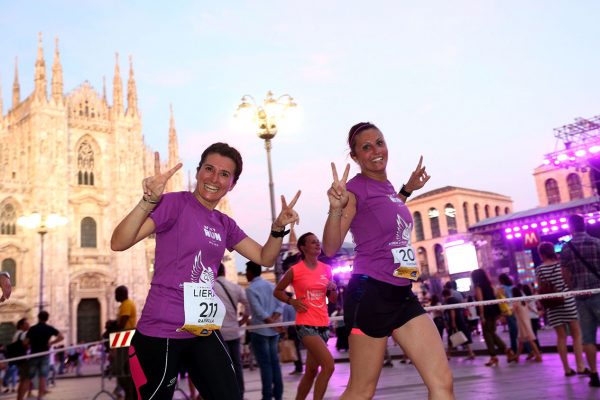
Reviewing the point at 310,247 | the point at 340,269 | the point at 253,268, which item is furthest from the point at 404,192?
the point at 340,269

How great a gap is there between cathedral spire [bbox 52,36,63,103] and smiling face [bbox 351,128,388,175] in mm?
43980

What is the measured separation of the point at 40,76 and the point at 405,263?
45912mm

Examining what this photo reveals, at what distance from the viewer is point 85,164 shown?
43531 millimetres

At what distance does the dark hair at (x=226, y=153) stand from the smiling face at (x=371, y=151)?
0.70 metres

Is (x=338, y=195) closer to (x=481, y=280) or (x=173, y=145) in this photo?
(x=481, y=280)

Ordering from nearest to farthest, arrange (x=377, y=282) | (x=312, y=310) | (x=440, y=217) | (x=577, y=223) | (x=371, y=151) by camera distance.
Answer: (x=377, y=282) < (x=371, y=151) < (x=312, y=310) < (x=577, y=223) < (x=440, y=217)

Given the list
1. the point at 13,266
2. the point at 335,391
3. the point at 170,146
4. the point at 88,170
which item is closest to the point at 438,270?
the point at 170,146

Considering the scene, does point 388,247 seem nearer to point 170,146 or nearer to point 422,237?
Result: point 170,146

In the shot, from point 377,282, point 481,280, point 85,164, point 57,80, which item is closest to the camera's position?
point 377,282

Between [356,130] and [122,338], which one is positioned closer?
[356,130]

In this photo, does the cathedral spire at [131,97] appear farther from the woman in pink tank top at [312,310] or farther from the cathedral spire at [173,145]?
the woman in pink tank top at [312,310]

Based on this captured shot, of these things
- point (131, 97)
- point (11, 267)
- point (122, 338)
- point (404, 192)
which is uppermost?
point (131, 97)

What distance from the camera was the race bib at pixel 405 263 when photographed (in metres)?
2.89

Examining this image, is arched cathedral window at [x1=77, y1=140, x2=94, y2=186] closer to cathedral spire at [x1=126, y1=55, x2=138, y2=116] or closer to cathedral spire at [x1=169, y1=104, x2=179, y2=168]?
cathedral spire at [x1=126, y1=55, x2=138, y2=116]
